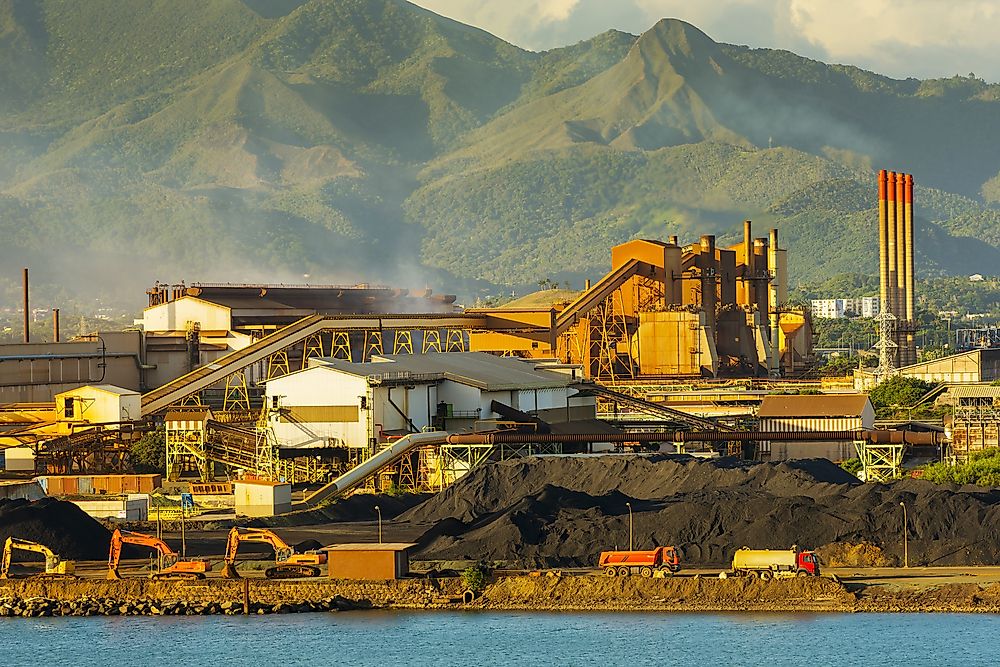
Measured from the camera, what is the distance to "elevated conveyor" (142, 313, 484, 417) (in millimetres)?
77062

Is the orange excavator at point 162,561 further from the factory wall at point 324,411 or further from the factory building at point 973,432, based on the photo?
the factory building at point 973,432

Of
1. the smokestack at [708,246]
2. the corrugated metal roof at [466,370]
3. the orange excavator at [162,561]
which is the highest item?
the smokestack at [708,246]

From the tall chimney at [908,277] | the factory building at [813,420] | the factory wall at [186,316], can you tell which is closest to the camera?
the factory building at [813,420]

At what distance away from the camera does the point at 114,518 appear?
58719 millimetres

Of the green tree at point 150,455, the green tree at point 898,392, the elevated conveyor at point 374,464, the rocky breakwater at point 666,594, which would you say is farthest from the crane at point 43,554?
the green tree at point 898,392

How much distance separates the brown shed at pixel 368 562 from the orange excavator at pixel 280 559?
94 cm

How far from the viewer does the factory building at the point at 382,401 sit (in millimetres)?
66188

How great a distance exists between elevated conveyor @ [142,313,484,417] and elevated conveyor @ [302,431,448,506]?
50.4 feet

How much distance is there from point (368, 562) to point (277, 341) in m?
38.5

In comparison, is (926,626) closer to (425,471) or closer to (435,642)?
(435,642)

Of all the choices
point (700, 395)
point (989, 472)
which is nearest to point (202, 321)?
point (700, 395)

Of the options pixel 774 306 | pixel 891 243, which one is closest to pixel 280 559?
pixel 774 306

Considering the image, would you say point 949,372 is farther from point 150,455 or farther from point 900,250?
point 150,455

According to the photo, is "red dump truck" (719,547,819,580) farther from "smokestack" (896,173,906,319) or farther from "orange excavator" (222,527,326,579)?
"smokestack" (896,173,906,319)
